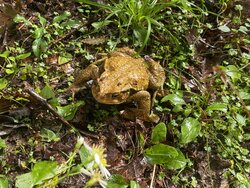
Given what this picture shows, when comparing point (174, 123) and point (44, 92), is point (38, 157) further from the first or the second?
point (174, 123)

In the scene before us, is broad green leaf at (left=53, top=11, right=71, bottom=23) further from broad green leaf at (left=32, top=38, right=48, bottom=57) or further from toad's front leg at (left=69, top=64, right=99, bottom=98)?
toad's front leg at (left=69, top=64, right=99, bottom=98)

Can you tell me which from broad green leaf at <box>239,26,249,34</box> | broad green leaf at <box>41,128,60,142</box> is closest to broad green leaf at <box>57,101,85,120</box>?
broad green leaf at <box>41,128,60,142</box>

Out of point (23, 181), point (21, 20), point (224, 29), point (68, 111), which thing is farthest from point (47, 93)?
point (224, 29)

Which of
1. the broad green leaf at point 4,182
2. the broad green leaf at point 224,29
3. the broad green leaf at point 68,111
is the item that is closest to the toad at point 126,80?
the broad green leaf at point 68,111

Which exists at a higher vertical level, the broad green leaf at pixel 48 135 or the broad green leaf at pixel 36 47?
the broad green leaf at pixel 36 47

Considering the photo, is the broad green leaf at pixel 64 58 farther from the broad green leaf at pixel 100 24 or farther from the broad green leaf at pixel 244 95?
the broad green leaf at pixel 244 95

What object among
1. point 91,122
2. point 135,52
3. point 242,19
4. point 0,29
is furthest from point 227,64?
point 0,29
